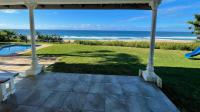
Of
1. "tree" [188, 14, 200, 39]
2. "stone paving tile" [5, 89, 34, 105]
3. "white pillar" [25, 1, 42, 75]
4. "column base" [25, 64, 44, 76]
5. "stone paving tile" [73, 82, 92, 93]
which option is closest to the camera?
"stone paving tile" [5, 89, 34, 105]

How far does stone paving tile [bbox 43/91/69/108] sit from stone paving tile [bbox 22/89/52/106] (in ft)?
0.33

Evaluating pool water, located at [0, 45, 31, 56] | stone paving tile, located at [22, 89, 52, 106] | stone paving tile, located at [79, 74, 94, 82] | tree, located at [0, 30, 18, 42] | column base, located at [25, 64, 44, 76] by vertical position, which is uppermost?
tree, located at [0, 30, 18, 42]

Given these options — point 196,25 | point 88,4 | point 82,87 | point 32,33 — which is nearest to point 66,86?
point 82,87

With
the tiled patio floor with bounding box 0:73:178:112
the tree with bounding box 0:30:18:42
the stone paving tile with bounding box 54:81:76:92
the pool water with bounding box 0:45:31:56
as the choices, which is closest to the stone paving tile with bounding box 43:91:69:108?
the tiled patio floor with bounding box 0:73:178:112

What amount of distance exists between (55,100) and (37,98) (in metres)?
0.41

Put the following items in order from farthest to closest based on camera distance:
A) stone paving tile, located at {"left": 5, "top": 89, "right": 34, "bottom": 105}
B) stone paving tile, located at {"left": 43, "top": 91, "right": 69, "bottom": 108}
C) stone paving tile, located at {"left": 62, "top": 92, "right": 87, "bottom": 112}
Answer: stone paving tile, located at {"left": 5, "top": 89, "right": 34, "bottom": 105} < stone paving tile, located at {"left": 43, "top": 91, "right": 69, "bottom": 108} < stone paving tile, located at {"left": 62, "top": 92, "right": 87, "bottom": 112}

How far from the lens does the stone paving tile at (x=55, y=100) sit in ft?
12.4

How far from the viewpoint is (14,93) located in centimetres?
435

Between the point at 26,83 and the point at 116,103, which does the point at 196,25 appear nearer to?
the point at 116,103

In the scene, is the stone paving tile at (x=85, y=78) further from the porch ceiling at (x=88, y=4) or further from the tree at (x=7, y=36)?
the tree at (x=7, y=36)

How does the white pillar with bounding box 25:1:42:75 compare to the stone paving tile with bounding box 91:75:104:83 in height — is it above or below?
above

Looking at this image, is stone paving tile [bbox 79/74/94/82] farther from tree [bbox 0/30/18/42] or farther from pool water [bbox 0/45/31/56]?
tree [bbox 0/30/18/42]

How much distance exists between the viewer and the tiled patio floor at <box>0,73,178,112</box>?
3.68 meters

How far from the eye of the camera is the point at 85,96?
4293 millimetres
